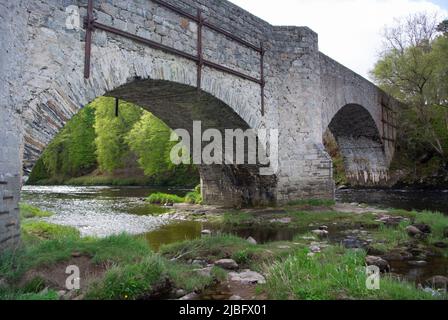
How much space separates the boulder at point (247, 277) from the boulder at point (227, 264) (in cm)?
19

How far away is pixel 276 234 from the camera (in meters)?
7.75

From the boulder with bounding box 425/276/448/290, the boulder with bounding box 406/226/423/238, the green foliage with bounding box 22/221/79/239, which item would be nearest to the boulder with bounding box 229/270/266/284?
the boulder with bounding box 425/276/448/290

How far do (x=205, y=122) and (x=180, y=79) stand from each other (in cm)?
298

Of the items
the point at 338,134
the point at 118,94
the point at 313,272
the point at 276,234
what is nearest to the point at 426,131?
the point at 338,134

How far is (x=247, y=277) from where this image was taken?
4.34m

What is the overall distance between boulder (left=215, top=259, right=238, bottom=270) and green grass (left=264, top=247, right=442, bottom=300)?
699 millimetres

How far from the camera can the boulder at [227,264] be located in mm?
4785

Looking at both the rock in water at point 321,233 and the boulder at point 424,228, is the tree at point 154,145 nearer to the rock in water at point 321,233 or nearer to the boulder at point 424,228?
the rock in water at point 321,233

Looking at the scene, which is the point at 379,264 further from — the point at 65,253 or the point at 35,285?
the point at 35,285

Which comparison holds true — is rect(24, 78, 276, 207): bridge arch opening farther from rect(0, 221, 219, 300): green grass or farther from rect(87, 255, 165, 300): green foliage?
rect(87, 255, 165, 300): green foliage

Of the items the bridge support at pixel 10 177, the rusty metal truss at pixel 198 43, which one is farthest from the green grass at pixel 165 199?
the bridge support at pixel 10 177

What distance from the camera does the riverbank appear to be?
136 inches
